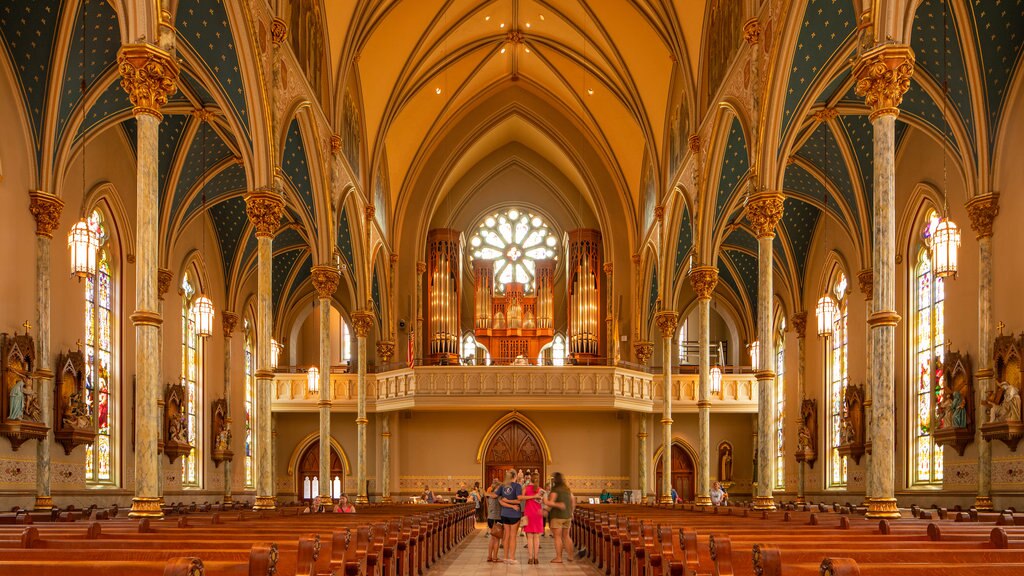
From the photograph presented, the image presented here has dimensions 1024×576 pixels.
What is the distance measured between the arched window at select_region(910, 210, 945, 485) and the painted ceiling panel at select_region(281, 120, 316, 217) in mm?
14105

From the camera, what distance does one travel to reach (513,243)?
129 ft

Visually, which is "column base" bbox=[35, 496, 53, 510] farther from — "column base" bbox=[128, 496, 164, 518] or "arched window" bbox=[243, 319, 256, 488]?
"arched window" bbox=[243, 319, 256, 488]

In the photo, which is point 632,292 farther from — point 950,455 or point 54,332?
point 54,332

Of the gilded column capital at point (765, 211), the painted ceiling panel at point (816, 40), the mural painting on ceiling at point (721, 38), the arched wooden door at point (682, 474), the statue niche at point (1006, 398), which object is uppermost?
the mural painting on ceiling at point (721, 38)

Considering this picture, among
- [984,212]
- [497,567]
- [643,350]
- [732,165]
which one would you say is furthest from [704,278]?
[643,350]

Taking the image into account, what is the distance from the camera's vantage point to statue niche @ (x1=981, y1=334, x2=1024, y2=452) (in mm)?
17328

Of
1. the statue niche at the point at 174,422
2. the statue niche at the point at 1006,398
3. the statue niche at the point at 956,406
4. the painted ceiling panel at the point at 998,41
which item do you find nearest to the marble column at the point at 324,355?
the statue niche at the point at 174,422

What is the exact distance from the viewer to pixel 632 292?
36.0 meters

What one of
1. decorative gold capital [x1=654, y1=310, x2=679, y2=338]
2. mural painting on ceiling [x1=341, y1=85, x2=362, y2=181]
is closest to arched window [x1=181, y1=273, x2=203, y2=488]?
mural painting on ceiling [x1=341, y1=85, x2=362, y2=181]

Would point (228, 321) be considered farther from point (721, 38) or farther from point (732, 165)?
point (721, 38)

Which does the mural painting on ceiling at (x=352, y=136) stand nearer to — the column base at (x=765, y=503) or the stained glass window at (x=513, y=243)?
the stained glass window at (x=513, y=243)

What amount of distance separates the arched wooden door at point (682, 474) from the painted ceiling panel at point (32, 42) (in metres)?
25.0

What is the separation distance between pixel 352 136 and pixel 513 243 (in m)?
12.1

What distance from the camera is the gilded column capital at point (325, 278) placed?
2458cm
